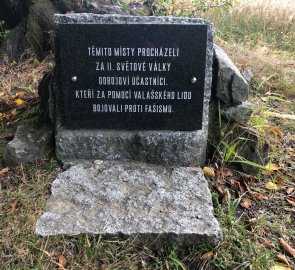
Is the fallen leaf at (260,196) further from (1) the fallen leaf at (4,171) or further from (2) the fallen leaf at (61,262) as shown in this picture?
(1) the fallen leaf at (4,171)

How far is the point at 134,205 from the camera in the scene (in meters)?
2.34

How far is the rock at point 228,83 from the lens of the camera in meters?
2.77

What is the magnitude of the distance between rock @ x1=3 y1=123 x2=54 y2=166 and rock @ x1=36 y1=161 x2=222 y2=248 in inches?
12.2

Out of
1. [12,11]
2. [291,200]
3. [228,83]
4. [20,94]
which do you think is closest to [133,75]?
[228,83]

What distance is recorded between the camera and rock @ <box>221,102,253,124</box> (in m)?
2.87

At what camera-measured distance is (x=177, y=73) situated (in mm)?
2658

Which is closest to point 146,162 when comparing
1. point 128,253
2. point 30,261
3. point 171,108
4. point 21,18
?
point 171,108

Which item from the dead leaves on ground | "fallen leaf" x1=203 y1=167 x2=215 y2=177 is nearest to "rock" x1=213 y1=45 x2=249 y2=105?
"fallen leaf" x1=203 y1=167 x2=215 y2=177

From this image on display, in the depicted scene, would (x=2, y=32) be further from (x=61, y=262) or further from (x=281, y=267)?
(x=281, y=267)

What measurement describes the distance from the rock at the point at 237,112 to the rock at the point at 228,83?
4 cm

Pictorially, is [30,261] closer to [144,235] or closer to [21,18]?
[144,235]

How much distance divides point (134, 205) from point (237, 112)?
1071 millimetres

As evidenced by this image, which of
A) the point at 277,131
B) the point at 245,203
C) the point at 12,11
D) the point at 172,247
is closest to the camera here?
the point at 172,247

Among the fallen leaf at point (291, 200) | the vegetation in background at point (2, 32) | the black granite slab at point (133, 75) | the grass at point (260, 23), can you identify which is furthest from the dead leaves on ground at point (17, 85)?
the grass at point (260, 23)
